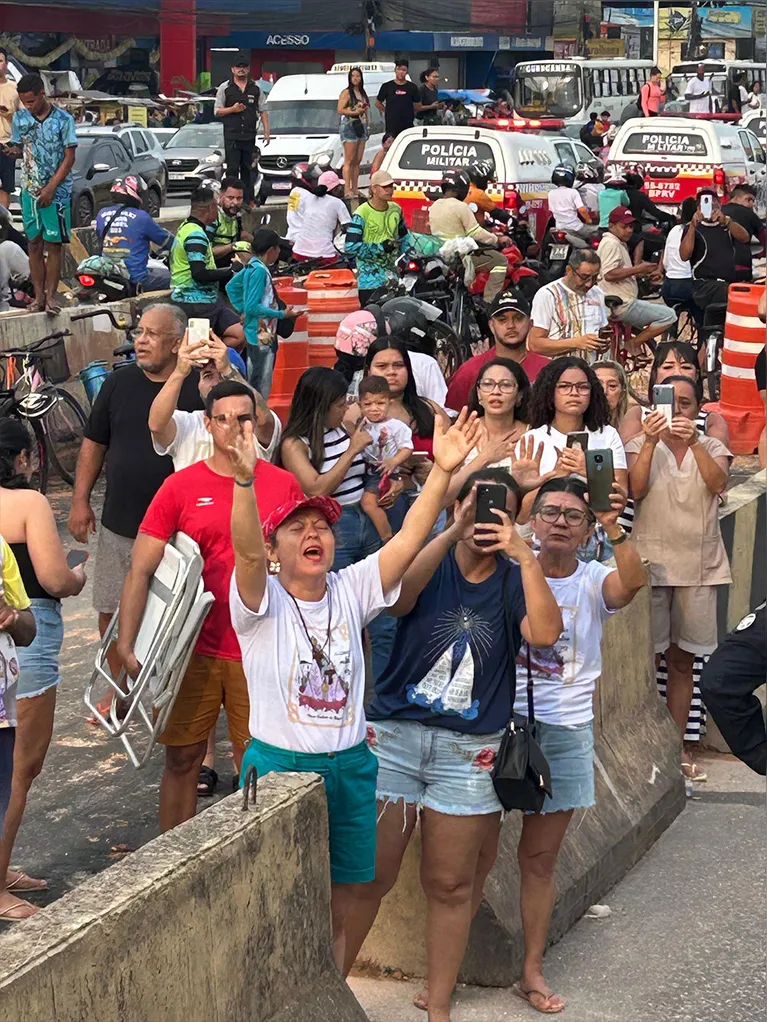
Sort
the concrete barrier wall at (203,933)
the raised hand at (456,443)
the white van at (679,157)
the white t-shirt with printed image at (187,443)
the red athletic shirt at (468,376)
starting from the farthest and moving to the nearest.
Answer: the white van at (679,157) < the red athletic shirt at (468,376) < the white t-shirt with printed image at (187,443) < the raised hand at (456,443) < the concrete barrier wall at (203,933)

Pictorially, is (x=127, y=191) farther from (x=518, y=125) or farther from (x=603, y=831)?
(x=518, y=125)

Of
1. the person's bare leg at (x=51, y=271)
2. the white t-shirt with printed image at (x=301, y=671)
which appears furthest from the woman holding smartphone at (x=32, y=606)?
the person's bare leg at (x=51, y=271)

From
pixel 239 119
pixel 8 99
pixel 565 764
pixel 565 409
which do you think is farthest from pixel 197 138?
pixel 565 764

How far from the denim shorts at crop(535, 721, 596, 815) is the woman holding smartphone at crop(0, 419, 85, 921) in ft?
5.36

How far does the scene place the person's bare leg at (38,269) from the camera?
14164mm

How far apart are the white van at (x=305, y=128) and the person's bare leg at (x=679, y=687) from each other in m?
21.7

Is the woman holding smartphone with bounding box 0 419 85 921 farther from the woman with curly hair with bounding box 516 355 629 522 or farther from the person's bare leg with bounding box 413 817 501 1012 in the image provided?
the woman with curly hair with bounding box 516 355 629 522

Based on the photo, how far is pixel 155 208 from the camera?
96.6 feet

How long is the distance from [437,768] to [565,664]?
27.0 inches

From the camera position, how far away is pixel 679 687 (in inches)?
328

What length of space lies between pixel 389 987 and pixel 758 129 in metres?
28.6

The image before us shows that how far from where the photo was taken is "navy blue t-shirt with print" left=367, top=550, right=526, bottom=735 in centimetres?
534

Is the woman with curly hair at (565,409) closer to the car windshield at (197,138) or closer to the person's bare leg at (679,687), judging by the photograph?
the person's bare leg at (679,687)

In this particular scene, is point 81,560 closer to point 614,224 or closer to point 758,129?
point 614,224
